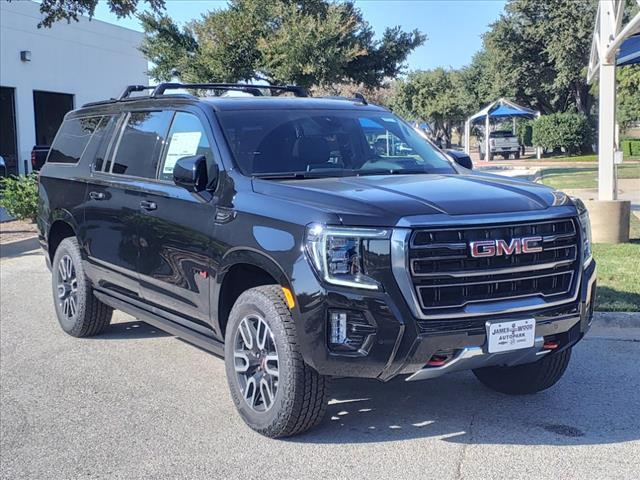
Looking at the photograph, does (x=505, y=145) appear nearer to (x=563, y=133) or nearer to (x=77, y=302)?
(x=563, y=133)

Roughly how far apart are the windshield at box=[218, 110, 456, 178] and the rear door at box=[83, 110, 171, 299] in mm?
800

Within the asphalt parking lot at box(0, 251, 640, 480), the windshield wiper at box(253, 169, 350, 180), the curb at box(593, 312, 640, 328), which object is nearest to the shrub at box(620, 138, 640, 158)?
the curb at box(593, 312, 640, 328)

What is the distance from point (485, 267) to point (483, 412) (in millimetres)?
1329

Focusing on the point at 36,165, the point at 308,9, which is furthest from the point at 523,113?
the point at 36,165

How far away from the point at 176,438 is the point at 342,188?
1.80 m

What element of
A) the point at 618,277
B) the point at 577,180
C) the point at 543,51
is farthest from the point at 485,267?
the point at 543,51

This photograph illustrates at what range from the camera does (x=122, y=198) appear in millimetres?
5891

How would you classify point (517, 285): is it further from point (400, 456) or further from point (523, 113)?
point (523, 113)

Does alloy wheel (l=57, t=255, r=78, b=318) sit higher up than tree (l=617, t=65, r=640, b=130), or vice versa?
tree (l=617, t=65, r=640, b=130)

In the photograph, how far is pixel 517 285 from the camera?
4.24 metres

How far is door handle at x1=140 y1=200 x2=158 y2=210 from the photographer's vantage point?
5453 millimetres

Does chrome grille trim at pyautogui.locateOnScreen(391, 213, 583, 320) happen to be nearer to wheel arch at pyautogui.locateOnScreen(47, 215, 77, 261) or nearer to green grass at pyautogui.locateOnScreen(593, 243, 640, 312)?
green grass at pyautogui.locateOnScreen(593, 243, 640, 312)

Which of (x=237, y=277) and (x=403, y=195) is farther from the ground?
(x=403, y=195)

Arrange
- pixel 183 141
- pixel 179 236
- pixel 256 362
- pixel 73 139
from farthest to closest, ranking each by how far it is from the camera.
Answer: pixel 73 139 → pixel 183 141 → pixel 179 236 → pixel 256 362
